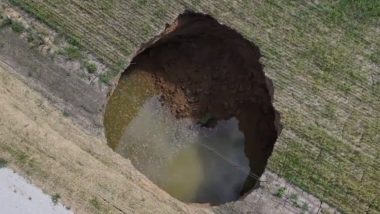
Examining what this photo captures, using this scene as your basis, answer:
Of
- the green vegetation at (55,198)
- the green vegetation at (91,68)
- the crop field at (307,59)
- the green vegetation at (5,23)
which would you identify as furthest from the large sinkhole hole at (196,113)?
the green vegetation at (5,23)

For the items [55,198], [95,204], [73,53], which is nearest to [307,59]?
[73,53]

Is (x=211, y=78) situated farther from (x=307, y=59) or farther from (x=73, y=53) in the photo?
(x=73, y=53)

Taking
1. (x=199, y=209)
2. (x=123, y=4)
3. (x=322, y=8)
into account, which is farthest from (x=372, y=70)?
(x=123, y=4)

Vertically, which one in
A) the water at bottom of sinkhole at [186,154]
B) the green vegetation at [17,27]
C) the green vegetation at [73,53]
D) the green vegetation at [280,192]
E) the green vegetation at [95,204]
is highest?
the green vegetation at [73,53]

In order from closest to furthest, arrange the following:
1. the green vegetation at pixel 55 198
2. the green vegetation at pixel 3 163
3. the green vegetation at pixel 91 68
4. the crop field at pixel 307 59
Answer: the green vegetation at pixel 55 198, the green vegetation at pixel 3 163, the crop field at pixel 307 59, the green vegetation at pixel 91 68

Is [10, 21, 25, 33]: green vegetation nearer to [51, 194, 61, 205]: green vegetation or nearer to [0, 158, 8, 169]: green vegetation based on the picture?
[0, 158, 8, 169]: green vegetation

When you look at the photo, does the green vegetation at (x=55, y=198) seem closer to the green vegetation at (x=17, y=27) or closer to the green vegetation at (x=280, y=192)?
the green vegetation at (x=17, y=27)

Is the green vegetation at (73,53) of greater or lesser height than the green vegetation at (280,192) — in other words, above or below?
above
